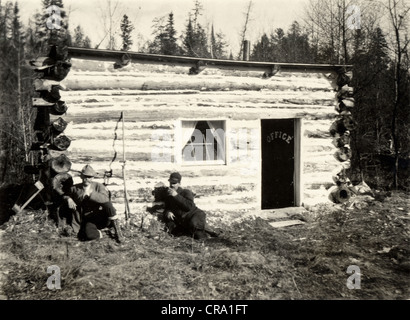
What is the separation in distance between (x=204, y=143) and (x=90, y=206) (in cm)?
301

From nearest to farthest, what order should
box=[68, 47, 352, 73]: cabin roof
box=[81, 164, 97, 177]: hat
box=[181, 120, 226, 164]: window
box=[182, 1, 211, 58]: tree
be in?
1. box=[81, 164, 97, 177]: hat
2. box=[68, 47, 352, 73]: cabin roof
3. box=[181, 120, 226, 164]: window
4. box=[182, 1, 211, 58]: tree

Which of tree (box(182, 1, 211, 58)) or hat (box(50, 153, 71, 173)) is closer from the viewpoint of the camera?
hat (box(50, 153, 71, 173))

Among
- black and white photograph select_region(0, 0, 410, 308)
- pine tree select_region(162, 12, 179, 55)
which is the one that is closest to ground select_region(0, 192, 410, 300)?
black and white photograph select_region(0, 0, 410, 308)

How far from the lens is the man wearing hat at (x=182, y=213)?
7.24 metres

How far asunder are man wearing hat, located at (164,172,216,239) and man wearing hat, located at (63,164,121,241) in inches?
46.3

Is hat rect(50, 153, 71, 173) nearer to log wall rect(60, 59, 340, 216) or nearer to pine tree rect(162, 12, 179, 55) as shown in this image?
log wall rect(60, 59, 340, 216)

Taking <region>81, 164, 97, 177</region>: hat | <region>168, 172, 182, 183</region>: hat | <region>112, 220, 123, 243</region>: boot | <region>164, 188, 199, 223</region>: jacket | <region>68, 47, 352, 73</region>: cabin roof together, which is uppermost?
<region>68, 47, 352, 73</region>: cabin roof

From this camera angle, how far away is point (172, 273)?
5590 millimetres

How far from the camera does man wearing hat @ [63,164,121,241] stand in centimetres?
687

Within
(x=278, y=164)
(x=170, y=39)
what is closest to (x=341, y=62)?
(x=278, y=164)

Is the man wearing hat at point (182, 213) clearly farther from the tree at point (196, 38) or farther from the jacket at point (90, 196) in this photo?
the tree at point (196, 38)

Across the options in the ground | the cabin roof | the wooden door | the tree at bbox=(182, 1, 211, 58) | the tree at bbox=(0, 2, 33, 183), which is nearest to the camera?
the ground

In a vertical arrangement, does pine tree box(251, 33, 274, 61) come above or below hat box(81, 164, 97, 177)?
above

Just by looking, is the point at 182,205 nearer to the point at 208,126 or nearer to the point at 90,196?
the point at 90,196
